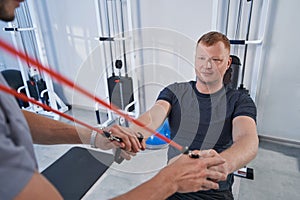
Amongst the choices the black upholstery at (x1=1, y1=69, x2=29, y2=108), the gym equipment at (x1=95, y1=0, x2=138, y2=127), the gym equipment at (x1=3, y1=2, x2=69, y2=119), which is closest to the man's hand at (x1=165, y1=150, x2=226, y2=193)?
the gym equipment at (x1=95, y1=0, x2=138, y2=127)

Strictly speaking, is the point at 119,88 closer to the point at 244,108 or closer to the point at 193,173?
the point at 244,108

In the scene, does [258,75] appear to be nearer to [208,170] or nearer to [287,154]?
[287,154]

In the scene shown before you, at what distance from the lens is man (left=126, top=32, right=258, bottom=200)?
124cm

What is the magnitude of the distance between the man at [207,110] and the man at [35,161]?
398 millimetres

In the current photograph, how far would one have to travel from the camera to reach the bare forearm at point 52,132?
0.98 meters

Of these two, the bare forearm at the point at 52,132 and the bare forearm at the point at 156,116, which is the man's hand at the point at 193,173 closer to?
the bare forearm at the point at 52,132

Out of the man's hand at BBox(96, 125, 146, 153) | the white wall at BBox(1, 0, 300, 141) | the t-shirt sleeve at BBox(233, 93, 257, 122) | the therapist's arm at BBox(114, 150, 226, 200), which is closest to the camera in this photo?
the therapist's arm at BBox(114, 150, 226, 200)

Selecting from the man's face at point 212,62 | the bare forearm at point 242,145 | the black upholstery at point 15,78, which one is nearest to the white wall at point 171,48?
the black upholstery at point 15,78

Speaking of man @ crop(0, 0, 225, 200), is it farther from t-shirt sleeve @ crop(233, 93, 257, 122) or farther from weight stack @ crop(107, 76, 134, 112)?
weight stack @ crop(107, 76, 134, 112)

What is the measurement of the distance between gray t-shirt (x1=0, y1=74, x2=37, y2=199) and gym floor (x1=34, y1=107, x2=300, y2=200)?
1.54m

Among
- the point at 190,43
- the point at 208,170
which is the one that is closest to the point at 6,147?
the point at 208,170

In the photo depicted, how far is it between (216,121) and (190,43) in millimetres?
1424

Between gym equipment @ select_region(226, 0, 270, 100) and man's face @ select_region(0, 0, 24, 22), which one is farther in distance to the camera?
gym equipment @ select_region(226, 0, 270, 100)

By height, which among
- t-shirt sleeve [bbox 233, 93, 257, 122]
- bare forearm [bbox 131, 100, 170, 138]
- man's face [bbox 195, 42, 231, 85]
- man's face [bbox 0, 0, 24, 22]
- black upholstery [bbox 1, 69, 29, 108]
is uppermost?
man's face [bbox 0, 0, 24, 22]
